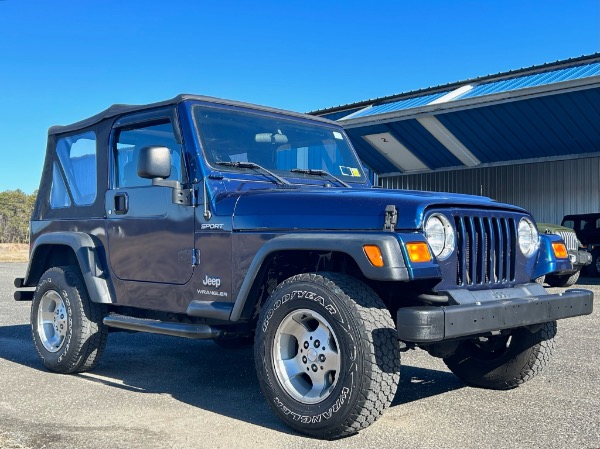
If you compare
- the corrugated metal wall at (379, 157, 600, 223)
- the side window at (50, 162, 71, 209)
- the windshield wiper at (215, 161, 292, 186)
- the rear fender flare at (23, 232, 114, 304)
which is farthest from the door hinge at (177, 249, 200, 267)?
the corrugated metal wall at (379, 157, 600, 223)

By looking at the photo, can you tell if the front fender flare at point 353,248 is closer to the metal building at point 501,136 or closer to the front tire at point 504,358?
the front tire at point 504,358

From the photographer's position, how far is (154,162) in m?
4.59

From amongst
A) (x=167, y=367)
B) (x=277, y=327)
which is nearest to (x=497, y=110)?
(x=167, y=367)

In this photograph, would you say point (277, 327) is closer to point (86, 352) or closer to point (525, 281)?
point (525, 281)

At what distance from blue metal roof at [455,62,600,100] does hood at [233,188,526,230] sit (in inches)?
558

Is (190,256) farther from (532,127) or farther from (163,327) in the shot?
(532,127)

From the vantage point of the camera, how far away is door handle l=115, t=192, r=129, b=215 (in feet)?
17.7

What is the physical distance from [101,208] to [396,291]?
2.70 metres

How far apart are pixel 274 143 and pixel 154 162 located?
113cm

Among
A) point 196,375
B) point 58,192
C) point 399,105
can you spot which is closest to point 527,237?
point 196,375

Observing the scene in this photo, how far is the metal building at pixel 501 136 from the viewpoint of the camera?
58.3 feet

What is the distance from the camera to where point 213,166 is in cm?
484

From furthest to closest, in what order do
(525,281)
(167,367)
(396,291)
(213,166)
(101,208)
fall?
(167,367) < (101,208) < (213,166) < (525,281) < (396,291)

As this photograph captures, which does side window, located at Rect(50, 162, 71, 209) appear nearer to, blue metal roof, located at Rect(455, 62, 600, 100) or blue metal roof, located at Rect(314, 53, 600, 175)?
blue metal roof, located at Rect(314, 53, 600, 175)
